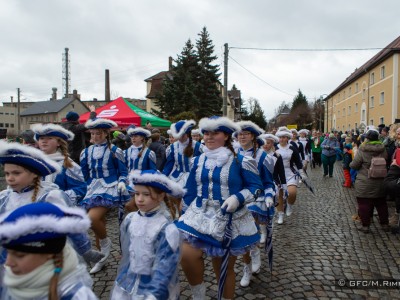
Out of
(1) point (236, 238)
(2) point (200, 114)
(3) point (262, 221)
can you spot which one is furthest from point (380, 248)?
(2) point (200, 114)

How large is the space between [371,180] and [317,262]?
238 centimetres

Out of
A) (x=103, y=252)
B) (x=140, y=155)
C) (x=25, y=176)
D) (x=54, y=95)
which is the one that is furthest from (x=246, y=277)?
(x=54, y=95)

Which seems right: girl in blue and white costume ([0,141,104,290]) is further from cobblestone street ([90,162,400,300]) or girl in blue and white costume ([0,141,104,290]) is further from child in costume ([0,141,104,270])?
cobblestone street ([90,162,400,300])

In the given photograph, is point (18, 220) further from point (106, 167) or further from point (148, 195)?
point (106, 167)

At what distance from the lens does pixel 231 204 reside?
311cm

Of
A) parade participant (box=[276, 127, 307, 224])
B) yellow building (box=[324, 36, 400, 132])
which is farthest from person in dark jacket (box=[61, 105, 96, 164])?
yellow building (box=[324, 36, 400, 132])

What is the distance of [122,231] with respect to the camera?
2.85 m

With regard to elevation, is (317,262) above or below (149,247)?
below

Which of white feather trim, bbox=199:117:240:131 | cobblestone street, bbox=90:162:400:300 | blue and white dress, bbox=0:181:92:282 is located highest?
white feather trim, bbox=199:117:240:131

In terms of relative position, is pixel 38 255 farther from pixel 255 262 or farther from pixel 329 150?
pixel 329 150

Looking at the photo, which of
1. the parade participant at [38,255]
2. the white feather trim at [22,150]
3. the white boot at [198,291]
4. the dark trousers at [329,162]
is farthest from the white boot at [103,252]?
the dark trousers at [329,162]

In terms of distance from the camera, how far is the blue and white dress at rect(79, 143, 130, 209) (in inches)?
185

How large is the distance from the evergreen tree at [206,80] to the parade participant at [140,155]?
80.0ft

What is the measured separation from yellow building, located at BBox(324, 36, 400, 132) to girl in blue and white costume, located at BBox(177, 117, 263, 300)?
815 inches
